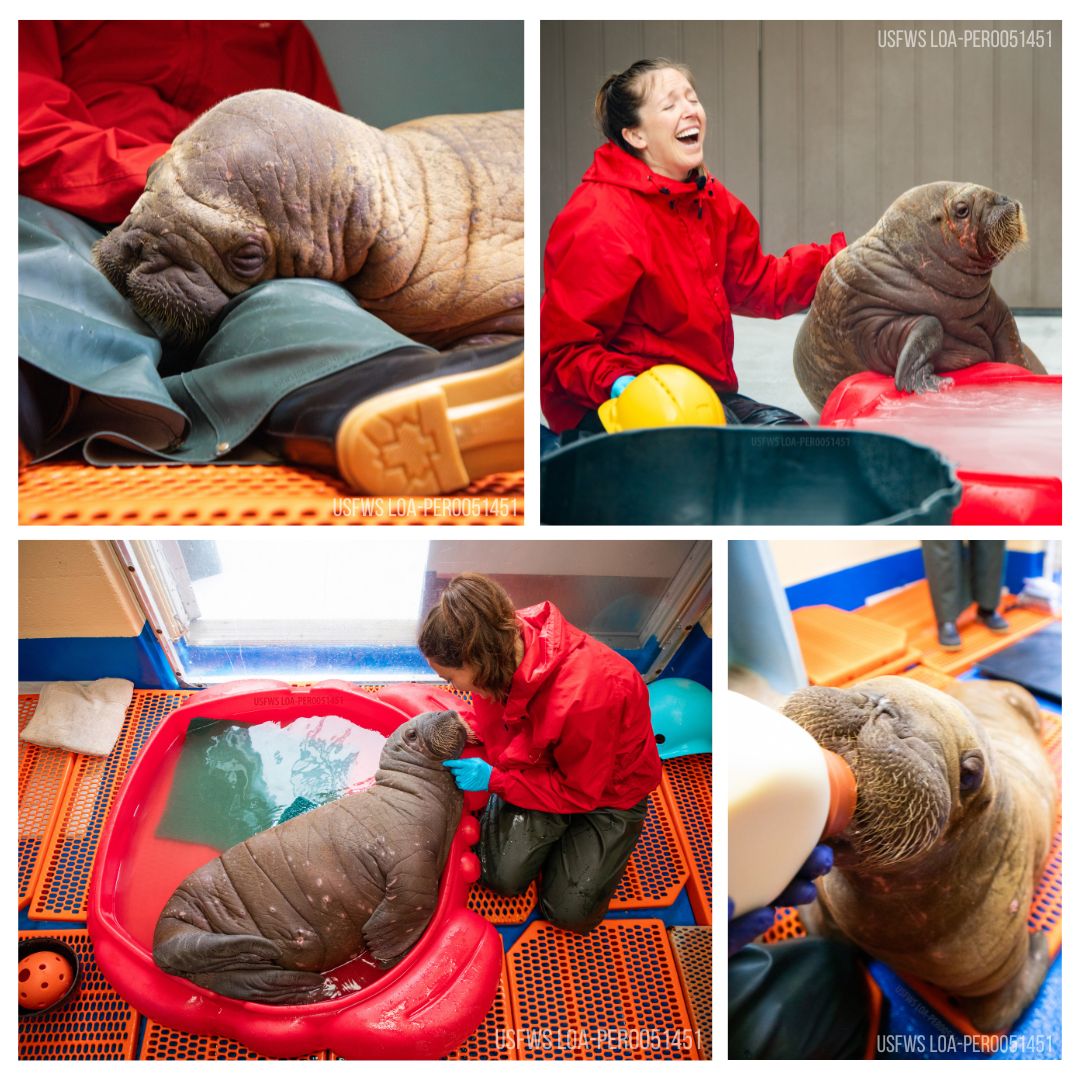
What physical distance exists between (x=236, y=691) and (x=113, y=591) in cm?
29

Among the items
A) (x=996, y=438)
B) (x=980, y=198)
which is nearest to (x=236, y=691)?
(x=996, y=438)

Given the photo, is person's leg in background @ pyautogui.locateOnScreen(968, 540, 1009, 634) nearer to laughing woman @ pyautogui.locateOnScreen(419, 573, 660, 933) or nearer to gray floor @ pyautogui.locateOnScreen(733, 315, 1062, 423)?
gray floor @ pyautogui.locateOnScreen(733, 315, 1062, 423)

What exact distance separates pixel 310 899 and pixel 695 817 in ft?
2.27

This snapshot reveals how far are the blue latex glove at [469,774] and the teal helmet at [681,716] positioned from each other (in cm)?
32

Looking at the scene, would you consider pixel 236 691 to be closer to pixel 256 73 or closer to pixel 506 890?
pixel 506 890

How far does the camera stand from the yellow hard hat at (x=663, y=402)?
1.66 m

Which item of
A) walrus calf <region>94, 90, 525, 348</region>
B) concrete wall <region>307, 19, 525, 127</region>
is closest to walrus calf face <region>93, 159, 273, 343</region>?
walrus calf <region>94, 90, 525, 348</region>

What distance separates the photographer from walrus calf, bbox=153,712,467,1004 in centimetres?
177

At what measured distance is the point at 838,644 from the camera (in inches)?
74.4

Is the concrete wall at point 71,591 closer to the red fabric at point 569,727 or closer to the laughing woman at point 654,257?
the red fabric at point 569,727

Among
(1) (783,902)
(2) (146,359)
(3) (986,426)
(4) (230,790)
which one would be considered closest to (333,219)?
(2) (146,359)

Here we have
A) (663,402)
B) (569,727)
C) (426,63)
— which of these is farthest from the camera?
(569,727)

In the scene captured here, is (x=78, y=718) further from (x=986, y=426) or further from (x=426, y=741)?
(x=986, y=426)

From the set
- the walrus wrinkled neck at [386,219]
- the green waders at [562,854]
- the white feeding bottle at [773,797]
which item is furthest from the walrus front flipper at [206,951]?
the walrus wrinkled neck at [386,219]
